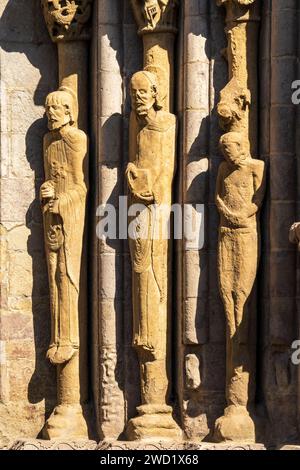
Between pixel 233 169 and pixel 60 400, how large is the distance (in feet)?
7.34

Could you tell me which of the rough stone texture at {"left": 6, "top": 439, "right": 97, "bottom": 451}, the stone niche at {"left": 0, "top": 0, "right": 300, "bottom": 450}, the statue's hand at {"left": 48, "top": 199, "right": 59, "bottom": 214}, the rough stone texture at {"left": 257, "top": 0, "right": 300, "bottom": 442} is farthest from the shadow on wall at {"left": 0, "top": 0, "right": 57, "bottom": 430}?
the rough stone texture at {"left": 257, "top": 0, "right": 300, "bottom": 442}

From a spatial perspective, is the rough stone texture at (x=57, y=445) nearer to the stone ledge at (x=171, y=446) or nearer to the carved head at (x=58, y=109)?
the stone ledge at (x=171, y=446)

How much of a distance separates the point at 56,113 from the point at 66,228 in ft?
2.66

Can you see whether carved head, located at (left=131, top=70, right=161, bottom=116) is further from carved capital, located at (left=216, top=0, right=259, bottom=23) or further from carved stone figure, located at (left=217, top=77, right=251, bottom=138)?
carved capital, located at (left=216, top=0, right=259, bottom=23)

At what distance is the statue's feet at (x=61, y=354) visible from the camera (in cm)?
1708

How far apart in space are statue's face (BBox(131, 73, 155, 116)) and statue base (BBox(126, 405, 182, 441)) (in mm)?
2034

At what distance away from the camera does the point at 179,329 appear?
16.6m

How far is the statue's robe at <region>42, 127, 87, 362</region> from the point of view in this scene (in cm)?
1706

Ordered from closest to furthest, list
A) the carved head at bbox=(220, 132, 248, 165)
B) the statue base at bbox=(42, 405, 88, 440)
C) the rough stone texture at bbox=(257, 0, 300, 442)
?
the rough stone texture at bbox=(257, 0, 300, 442) < the carved head at bbox=(220, 132, 248, 165) < the statue base at bbox=(42, 405, 88, 440)

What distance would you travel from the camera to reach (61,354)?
17094mm

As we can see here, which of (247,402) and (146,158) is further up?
(146,158)

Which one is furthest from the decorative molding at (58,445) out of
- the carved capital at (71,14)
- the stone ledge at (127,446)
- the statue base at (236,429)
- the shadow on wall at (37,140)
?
the carved capital at (71,14)

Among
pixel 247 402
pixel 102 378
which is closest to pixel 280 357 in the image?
pixel 247 402

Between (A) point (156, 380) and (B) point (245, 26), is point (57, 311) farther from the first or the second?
(B) point (245, 26)
